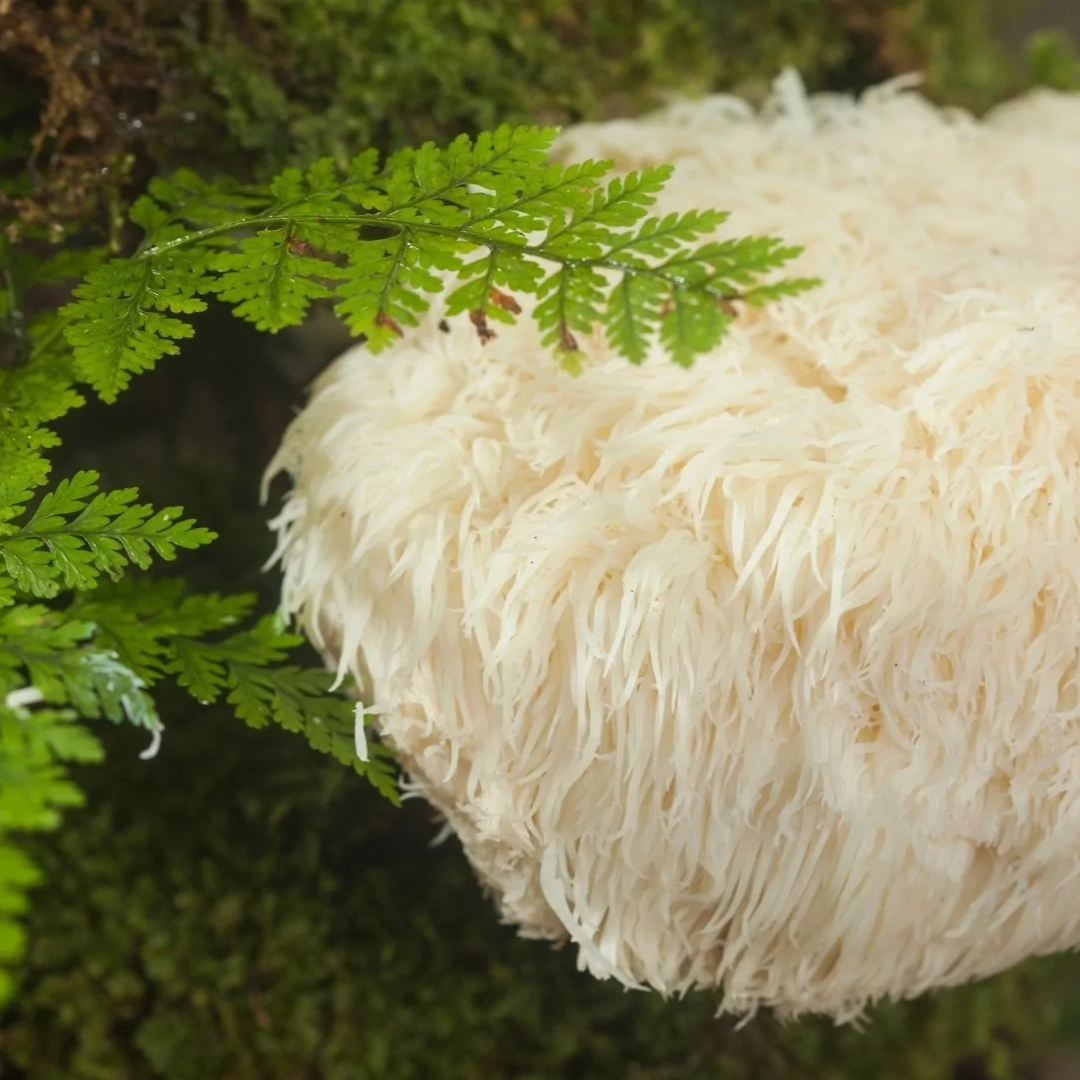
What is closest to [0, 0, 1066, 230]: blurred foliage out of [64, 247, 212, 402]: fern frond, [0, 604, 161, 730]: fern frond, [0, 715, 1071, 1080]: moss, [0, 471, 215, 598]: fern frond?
[64, 247, 212, 402]: fern frond

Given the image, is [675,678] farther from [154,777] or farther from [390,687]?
[154,777]

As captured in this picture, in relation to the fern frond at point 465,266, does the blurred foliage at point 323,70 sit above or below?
above

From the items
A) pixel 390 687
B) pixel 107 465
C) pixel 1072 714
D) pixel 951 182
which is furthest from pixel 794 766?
pixel 107 465

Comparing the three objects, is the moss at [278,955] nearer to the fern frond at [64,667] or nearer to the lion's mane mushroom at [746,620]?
the lion's mane mushroom at [746,620]

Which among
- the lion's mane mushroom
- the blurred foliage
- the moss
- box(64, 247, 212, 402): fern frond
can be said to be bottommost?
the moss

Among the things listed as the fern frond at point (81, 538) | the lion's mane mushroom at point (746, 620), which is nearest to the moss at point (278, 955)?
the lion's mane mushroom at point (746, 620)

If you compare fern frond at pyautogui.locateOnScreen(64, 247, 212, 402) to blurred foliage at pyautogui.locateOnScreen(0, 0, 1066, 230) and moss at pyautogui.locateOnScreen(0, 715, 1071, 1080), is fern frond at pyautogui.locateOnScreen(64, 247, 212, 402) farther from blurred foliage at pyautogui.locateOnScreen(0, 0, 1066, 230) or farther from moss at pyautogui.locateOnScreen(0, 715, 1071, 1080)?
moss at pyautogui.locateOnScreen(0, 715, 1071, 1080)
